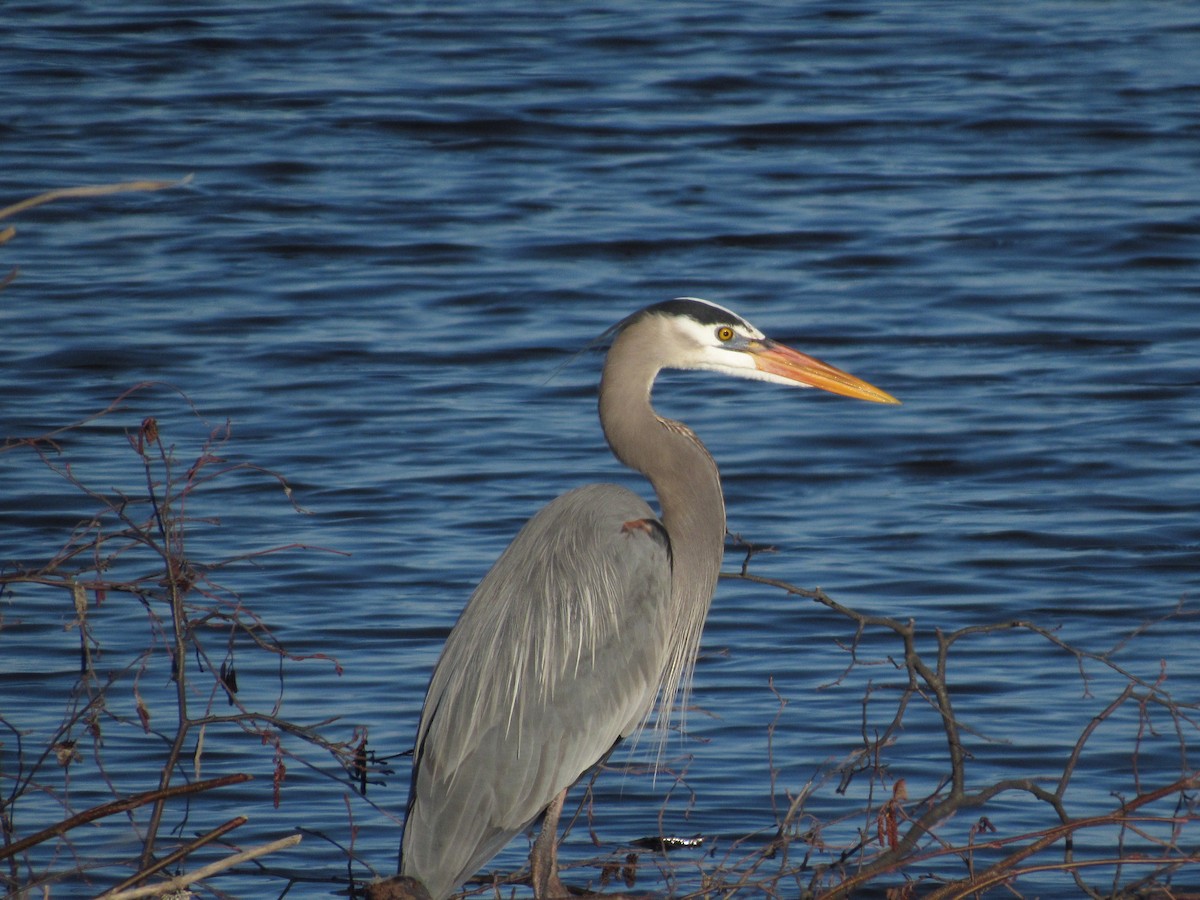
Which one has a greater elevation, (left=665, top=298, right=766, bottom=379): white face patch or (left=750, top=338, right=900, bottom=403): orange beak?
(left=665, top=298, right=766, bottom=379): white face patch

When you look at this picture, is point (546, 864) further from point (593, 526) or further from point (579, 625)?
point (593, 526)

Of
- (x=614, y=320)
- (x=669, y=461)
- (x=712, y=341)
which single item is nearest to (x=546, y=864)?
(x=669, y=461)

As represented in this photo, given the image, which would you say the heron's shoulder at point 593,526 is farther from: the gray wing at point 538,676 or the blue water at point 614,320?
the blue water at point 614,320

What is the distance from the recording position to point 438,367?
418 inches

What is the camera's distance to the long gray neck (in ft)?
17.3

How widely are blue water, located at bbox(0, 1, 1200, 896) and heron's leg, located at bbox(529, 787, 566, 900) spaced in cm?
48

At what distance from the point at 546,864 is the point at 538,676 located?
0.58 metres

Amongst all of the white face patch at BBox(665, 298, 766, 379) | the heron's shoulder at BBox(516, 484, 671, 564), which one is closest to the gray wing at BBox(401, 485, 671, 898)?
the heron's shoulder at BBox(516, 484, 671, 564)

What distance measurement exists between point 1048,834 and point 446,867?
2049mm

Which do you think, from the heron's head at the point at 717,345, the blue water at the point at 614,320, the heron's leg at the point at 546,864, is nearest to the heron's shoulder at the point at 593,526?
the heron's head at the point at 717,345

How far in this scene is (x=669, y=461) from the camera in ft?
17.3

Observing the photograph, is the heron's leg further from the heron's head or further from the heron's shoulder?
the heron's head

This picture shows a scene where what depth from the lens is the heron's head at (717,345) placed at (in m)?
5.29

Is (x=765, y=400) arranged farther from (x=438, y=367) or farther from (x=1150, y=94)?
(x=1150, y=94)
